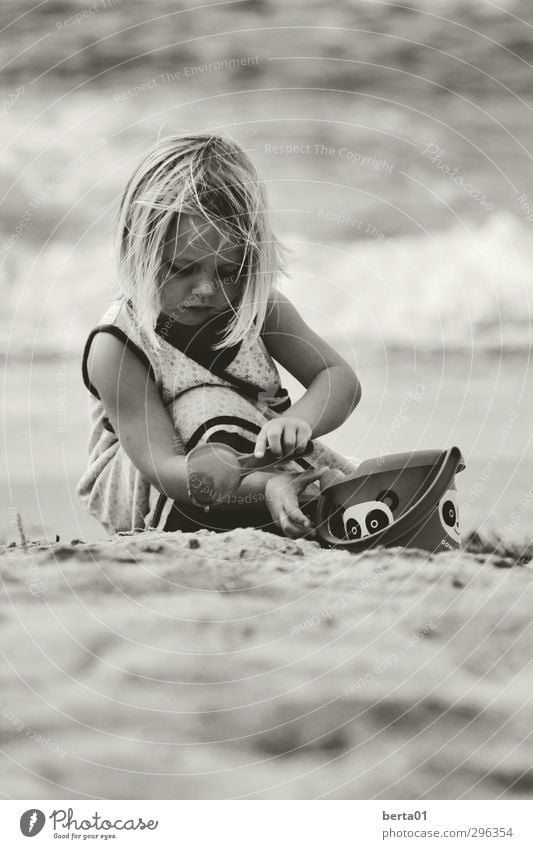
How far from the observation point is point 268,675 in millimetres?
695

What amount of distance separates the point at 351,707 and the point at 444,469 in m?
0.18

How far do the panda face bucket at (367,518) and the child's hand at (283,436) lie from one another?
0.24 feet

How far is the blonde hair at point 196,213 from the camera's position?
0.75 metres

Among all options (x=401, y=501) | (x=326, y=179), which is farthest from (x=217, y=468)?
(x=326, y=179)

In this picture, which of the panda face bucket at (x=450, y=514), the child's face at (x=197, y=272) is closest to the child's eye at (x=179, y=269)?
the child's face at (x=197, y=272)

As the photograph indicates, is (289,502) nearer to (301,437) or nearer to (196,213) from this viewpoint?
(301,437)

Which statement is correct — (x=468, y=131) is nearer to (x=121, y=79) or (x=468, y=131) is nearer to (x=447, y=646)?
(x=121, y=79)

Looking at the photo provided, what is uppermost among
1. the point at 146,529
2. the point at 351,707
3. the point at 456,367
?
the point at 456,367

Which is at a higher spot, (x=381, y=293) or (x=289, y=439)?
(x=381, y=293)

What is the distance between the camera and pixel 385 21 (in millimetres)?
824

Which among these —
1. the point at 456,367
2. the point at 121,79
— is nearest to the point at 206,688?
the point at 456,367

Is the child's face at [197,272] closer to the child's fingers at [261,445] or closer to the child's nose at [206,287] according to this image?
the child's nose at [206,287]

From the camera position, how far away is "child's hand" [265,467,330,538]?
731mm

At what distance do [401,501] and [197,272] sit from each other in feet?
0.76
